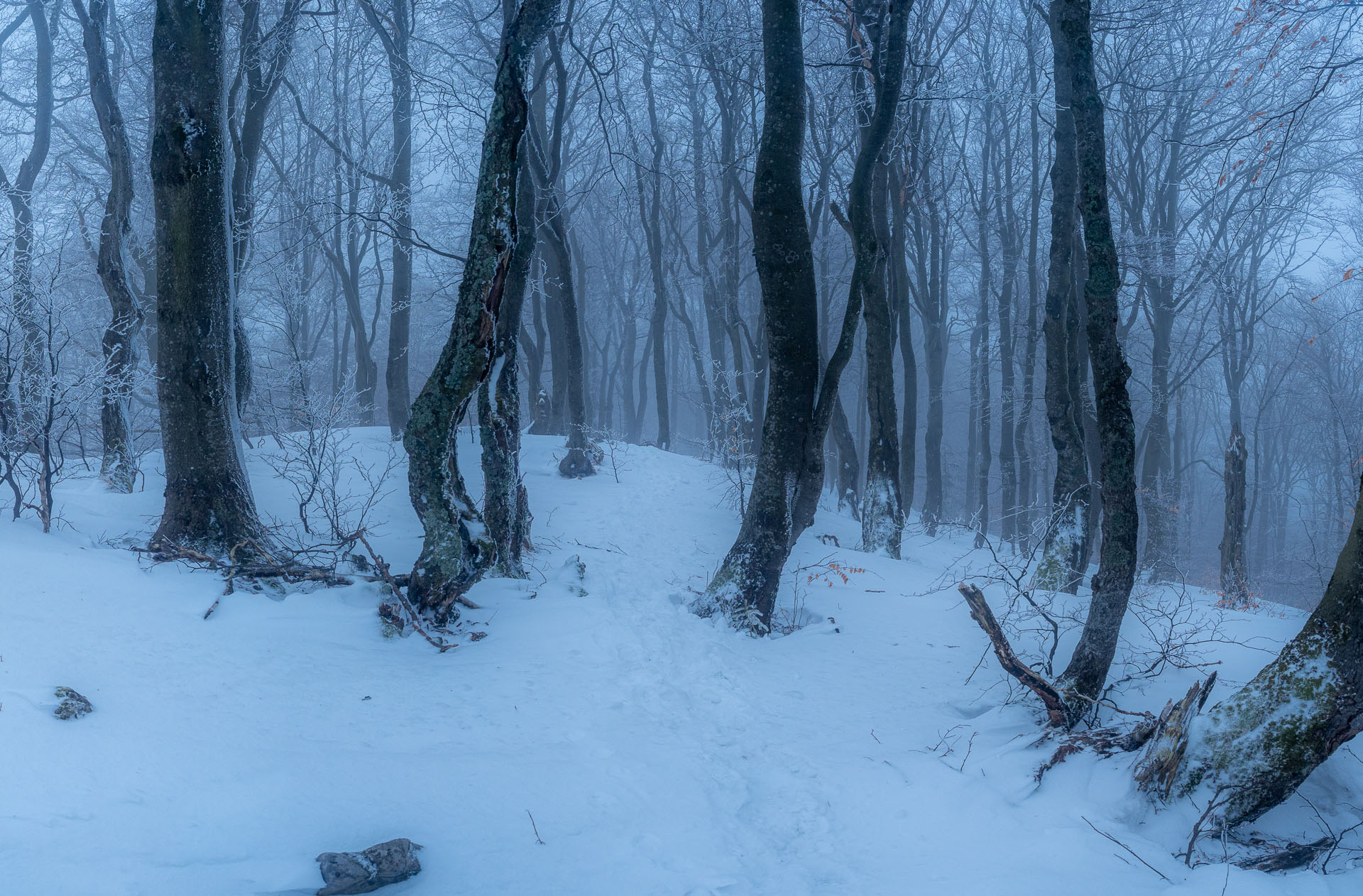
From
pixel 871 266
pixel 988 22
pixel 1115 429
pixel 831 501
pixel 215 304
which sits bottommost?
pixel 831 501

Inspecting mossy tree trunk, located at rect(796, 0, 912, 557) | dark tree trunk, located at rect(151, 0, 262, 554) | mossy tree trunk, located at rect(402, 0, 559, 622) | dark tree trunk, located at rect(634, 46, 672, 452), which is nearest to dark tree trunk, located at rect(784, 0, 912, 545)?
mossy tree trunk, located at rect(796, 0, 912, 557)

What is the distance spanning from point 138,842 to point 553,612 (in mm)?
3407

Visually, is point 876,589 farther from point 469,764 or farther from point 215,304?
point 215,304

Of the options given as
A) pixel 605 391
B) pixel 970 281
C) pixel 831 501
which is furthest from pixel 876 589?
pixel 605 391

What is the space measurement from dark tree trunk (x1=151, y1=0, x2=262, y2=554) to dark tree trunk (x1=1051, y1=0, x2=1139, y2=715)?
A: 5.84m

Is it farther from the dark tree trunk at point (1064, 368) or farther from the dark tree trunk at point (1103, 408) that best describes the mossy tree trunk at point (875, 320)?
the dark tree trunk at point (1103, 408)

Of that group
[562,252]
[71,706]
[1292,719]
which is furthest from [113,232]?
[1292,719]

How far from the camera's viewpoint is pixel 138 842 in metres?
2.56

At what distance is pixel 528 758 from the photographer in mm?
3805

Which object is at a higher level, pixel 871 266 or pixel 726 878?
pixel 871 266

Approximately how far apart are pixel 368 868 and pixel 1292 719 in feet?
12.4

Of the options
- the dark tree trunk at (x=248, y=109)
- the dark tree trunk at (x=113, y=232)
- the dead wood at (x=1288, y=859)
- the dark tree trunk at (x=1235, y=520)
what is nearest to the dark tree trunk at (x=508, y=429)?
the dark tree trunk at (x=248, y=109)

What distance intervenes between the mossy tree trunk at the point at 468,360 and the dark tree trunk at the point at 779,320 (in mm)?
2111

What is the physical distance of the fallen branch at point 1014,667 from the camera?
4055mm
